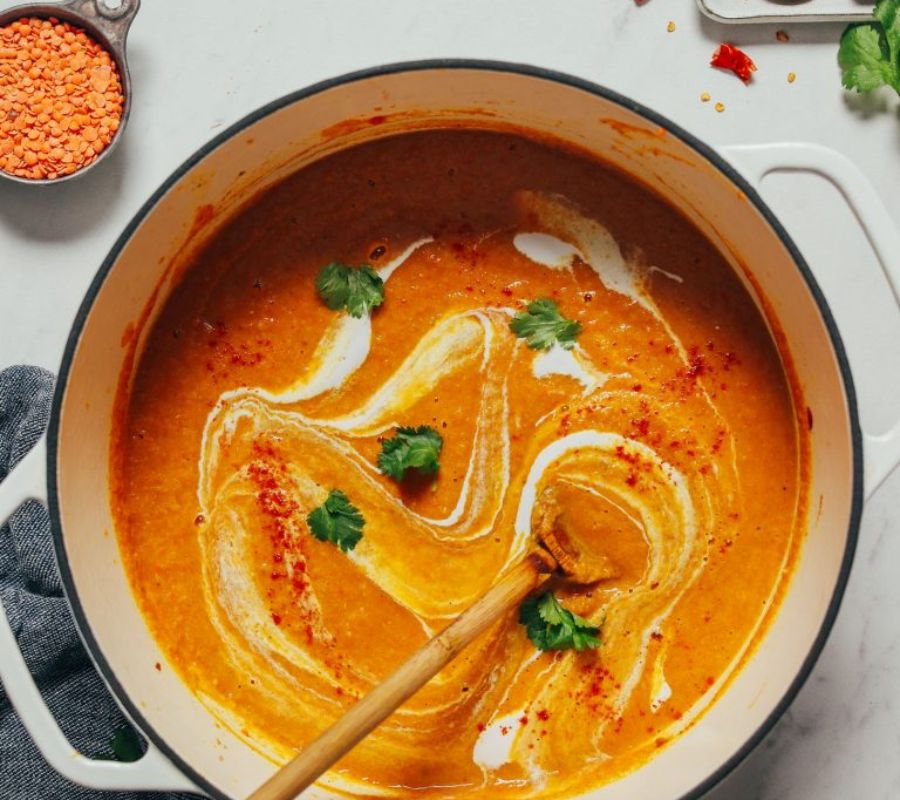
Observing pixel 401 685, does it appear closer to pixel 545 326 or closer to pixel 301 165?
pixel 545 326

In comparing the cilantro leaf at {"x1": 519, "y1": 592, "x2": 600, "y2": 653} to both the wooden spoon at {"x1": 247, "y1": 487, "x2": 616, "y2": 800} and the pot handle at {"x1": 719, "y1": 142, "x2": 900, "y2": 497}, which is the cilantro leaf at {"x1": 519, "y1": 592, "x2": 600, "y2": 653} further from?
the pot handle at {"x1": 719, "y1": 142, "x2": 900, "y2": 497}

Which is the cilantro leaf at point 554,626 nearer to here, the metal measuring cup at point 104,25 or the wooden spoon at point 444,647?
the wooden spoon at point 444,647

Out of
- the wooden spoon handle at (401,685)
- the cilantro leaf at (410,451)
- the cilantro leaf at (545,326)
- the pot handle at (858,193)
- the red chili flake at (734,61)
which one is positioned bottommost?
the wooden spoon handle at (401,685)

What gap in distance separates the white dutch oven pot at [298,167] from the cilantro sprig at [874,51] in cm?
45

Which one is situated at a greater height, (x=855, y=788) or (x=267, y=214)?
(x=267, y=214)

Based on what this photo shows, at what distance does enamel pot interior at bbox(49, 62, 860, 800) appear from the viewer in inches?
86.3

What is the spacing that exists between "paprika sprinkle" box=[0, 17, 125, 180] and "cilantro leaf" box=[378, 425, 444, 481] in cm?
90

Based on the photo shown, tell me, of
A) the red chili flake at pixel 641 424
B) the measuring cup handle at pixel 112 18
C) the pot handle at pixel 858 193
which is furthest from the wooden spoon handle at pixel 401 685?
the measuring cup handle at pixel 112 18

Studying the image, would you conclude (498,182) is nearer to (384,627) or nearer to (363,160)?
(363,160)

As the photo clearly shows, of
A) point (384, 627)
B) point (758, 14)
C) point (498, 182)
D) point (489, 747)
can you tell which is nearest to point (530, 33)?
point (498, 182)

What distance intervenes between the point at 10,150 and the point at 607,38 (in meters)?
1.32

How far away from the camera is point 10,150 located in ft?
8.04

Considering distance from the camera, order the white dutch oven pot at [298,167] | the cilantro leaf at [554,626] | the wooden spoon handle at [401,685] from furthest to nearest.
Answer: the cilantro leaf at [554,626]
the white dutch oven pot at [298,167]
the wooden spoon handle at [401,685]

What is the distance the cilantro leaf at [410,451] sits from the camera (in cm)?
238
